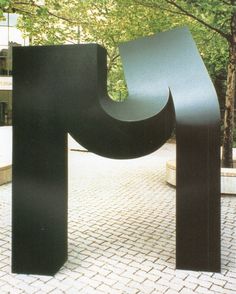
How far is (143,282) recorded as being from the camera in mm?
4953

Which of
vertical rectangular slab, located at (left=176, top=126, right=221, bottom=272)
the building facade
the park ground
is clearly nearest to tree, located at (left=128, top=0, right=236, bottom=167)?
the park ground

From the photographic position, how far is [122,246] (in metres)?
6.24

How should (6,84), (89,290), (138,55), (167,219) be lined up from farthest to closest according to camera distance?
(6,84) → (167,219) → (138,55) → (89,290)

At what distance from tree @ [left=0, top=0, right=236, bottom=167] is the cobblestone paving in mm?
3315

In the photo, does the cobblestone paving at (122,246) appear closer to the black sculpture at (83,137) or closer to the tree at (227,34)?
the black sculpture at (83,137)

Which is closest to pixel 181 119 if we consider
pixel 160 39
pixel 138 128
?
pixel 138 128

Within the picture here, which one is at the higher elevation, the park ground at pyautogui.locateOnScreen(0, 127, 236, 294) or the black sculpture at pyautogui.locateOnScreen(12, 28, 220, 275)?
the black sculpture at pyautogui.locateOnScreen(12, 28, 220, 275)

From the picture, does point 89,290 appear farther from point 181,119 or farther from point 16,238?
point 181,119

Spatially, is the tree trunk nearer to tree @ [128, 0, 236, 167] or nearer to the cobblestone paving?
tree @ [128, 0, 236, 167]

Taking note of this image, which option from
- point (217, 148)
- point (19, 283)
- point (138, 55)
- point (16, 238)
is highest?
point (138, 55)

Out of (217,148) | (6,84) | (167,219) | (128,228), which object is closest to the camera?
(217,148)

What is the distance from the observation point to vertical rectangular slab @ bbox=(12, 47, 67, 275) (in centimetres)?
523

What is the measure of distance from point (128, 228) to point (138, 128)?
2572mm

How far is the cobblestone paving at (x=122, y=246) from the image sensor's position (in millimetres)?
4867
